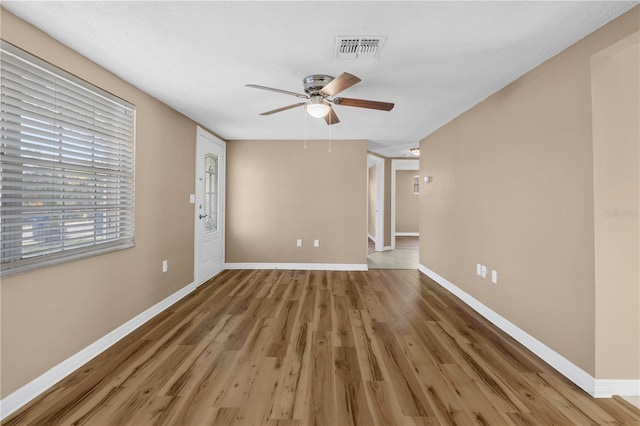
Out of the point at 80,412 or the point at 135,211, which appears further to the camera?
the point at 135,211

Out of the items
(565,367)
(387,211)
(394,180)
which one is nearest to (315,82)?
(565,367)

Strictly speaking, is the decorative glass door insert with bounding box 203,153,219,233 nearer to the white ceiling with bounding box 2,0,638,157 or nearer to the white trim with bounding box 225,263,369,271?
the white trim with bounding box 225,263,369,271

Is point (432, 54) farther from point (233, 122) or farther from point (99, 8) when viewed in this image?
point (233, 122)

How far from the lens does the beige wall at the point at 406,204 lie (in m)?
9.80

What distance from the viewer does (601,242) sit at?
1.71m

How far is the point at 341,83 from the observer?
1.96 metres

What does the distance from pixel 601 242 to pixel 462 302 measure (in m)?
1.81

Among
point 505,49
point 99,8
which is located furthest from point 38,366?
point 505,49

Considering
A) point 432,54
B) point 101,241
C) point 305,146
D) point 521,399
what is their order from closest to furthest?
point 521,399 < point 432,54 < point 101,241 < point 305,146

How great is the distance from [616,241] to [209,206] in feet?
15.0

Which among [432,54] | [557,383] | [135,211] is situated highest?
[432,54]

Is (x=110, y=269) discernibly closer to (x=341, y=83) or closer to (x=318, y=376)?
(x=318, y=376)

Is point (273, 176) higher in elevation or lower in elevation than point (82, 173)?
higher

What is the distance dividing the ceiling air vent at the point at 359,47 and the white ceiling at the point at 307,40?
0.05 metres
